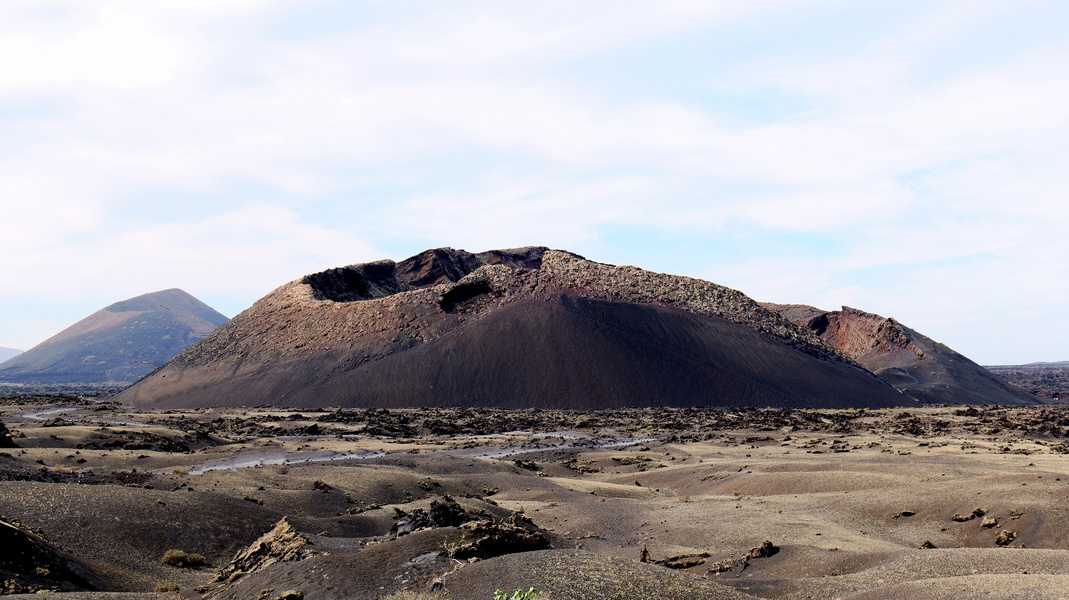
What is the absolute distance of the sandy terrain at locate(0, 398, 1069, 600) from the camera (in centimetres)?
847

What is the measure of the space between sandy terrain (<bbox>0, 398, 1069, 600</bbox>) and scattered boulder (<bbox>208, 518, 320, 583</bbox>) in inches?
2.3

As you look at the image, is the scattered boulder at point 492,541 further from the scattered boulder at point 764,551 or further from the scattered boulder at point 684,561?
the scattered boulder at point 764,551

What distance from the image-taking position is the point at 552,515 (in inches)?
642

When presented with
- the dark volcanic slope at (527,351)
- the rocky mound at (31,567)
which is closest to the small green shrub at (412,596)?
the rocky mound at (31,567)

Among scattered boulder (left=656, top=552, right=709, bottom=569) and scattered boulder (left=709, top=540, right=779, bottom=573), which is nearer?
scattered boulder (left=709, top=540, right=779, bottom=573)

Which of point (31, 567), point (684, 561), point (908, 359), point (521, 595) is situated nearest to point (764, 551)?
point (684, 561)

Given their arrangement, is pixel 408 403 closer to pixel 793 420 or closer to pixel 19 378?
pixel 793 420

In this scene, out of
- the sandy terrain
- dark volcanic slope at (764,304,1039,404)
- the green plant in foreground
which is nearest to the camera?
the green plant in foreground

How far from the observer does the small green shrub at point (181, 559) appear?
38.1ft

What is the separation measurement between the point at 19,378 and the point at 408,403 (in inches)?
6735

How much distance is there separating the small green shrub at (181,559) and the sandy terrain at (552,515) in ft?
0.51

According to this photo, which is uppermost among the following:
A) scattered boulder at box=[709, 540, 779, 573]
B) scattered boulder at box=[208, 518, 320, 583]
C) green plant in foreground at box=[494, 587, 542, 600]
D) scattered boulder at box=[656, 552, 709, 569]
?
green plant in foreground at box=[494, 587, 542, 600]

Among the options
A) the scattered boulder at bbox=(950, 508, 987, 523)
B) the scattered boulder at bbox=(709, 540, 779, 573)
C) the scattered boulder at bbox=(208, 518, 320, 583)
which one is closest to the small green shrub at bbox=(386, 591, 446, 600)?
the scattered boulder at bbox=(208, 518, 320, 583)

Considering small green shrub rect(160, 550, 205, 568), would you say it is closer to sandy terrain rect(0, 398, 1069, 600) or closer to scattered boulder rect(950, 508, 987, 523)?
sandy terrain rect(0, 398, 1069, 600)
